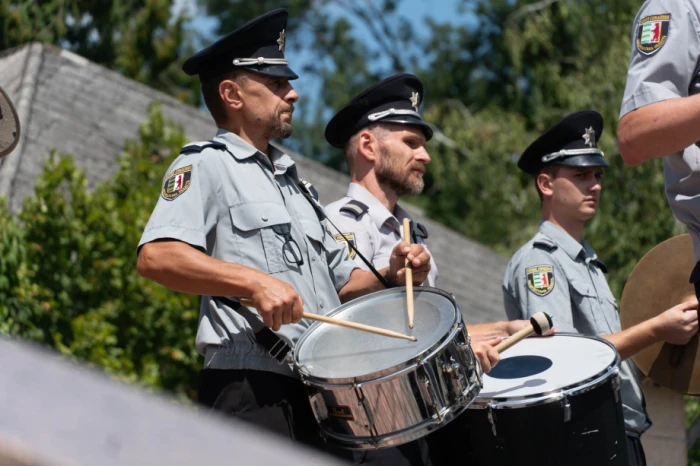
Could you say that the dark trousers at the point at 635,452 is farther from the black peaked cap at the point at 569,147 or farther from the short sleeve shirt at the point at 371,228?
the black peaked cap at the point at 569,147

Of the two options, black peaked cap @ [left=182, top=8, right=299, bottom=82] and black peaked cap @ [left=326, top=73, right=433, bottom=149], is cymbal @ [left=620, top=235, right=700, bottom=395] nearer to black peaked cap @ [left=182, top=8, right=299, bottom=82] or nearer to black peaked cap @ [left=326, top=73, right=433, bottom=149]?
Answer: black peaked cap @ [left=326, top=73, right=433, bottom=149]

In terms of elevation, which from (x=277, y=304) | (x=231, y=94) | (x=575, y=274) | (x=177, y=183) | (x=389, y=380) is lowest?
(x=575, y=274)

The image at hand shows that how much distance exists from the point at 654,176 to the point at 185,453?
10.6 meters

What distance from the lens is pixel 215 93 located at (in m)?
3.29

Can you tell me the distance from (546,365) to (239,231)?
3.55 feet

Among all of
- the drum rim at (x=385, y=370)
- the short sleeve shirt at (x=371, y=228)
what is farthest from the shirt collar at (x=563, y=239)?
the drum rim at (x=385, y=370)

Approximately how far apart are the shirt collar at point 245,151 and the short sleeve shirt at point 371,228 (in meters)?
0.53

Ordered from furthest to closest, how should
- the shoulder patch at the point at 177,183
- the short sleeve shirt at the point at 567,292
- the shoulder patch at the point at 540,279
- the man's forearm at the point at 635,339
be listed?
the shoulder patch at the point at 540,279 < the short sleeve shirt at the point at 567,292 < the man's forearm at the point at 635,339 < the shoulder patch at the point at 177,183

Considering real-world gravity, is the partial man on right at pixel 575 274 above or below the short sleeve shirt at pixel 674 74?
below

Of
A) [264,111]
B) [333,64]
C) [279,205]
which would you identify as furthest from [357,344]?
[333,64]

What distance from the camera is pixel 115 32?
1959cm

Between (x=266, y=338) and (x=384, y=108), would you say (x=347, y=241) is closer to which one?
(x=266, y=338)

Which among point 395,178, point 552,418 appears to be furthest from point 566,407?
point 395,178

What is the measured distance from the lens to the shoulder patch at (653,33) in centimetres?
256
